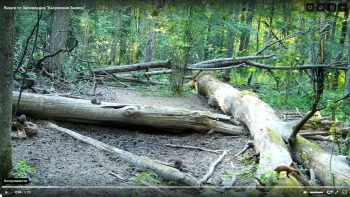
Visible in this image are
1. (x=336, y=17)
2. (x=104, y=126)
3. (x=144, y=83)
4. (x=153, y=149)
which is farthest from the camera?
(x=144, y=83)

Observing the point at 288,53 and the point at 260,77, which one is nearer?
the point at 288,53

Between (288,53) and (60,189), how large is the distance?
2088mm

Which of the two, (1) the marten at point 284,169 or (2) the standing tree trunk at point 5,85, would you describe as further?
(1) the marten at point 284,169

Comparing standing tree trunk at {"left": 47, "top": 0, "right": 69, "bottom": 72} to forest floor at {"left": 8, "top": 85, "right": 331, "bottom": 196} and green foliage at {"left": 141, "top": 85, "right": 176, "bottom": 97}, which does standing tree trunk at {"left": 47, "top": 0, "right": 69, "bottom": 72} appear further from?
green foliage at {"left": 141, "top": 85, "right": 176, "bottom": 97}

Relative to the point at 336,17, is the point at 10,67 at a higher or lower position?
lower

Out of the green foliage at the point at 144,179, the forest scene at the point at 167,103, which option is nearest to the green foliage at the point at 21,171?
the forest scene at the point at 167,103

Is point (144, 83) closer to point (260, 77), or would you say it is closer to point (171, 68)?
point (171, 68)

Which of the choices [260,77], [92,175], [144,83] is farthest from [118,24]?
[260,77]

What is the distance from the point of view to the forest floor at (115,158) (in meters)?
1.55

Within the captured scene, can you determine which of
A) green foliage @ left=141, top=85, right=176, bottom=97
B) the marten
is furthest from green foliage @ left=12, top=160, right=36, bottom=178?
green foliage @ left=141, top=85, right=176, bottom=97

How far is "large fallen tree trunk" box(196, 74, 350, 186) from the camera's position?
180cm

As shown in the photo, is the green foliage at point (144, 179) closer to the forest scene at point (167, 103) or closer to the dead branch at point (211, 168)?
the forest scene at point (167, 103)

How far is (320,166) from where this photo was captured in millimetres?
1923

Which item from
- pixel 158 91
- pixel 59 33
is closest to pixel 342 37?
pixel 59 33
